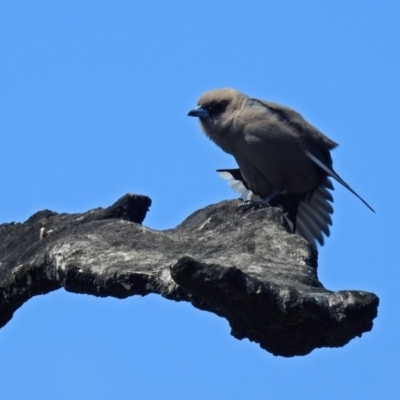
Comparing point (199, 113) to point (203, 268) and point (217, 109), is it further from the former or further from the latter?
point (203, 268)

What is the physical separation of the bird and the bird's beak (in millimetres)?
77

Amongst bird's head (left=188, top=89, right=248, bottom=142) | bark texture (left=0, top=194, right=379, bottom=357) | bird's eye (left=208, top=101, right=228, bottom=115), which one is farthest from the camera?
bird's eye (left=208, top=101, right=228, bottom=115)

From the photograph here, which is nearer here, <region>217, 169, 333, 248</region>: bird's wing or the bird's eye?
Result: <region>217, 169, 333, 248</region>: bird's wing

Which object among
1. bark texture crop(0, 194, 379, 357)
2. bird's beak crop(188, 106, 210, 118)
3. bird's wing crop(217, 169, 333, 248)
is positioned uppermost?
bird's beak crop(188, 106, 210, 118)

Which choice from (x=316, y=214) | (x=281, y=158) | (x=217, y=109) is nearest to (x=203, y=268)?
(x=281, y=158)

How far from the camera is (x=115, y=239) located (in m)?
4.11

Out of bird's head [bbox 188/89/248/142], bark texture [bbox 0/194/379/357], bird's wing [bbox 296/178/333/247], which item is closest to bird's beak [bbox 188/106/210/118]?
bird's head [bbox 188/89/248/142]

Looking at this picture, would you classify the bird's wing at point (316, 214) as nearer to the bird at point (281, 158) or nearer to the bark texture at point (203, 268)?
the bird at point (281, 158)

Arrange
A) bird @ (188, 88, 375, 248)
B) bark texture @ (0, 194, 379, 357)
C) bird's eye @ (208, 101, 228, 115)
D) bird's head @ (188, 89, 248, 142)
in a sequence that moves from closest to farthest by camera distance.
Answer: bark texture @ (0, 194, 379, 357) → bird @ (188, 88, 375, 248) → bird's head @ (188, 89, 248, 142) → bird's eye @ (208, 101, 228, 115)

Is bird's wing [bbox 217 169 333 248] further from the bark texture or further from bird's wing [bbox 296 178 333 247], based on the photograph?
the bark texture

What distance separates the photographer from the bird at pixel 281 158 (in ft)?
28.1

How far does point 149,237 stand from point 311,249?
2.02ft

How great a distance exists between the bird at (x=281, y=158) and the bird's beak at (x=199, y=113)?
8cm

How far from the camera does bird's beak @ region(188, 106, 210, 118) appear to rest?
9185 millimetres
